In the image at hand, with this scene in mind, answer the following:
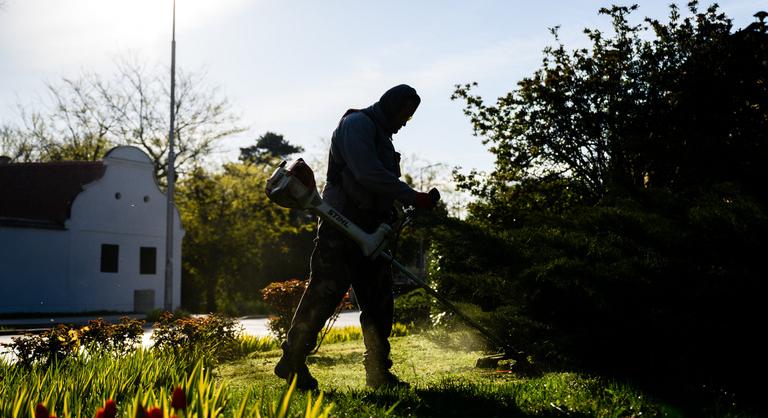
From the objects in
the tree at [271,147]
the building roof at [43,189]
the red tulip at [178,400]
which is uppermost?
the tree at [271,147]

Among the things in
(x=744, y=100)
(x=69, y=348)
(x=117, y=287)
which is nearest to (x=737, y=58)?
(x=744, y=100)

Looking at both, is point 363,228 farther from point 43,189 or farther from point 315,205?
point 43,189

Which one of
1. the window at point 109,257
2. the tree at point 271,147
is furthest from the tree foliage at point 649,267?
the tree at point 271,147

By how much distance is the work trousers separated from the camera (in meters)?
4.81

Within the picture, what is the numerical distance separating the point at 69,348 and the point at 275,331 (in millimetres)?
5458

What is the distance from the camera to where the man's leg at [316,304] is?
4.80 m

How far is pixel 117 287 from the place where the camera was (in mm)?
30766

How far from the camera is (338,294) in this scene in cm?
482

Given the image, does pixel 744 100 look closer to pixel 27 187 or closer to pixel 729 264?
pixel 729 264

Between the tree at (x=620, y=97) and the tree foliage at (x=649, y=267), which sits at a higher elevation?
the tree at (x=620, y=97)

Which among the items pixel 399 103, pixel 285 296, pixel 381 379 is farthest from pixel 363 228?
pixel 285 296

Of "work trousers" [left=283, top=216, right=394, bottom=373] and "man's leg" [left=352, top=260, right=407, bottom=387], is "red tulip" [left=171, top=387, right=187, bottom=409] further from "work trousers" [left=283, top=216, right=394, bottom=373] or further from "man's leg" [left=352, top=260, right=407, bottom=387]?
"man's leg" [left=352, top=260, right=407, bottom=387]

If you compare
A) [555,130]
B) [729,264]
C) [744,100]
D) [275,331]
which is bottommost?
[275,331]

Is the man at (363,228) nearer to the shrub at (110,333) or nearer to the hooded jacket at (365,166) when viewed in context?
the hooded jacket at (365,166)
